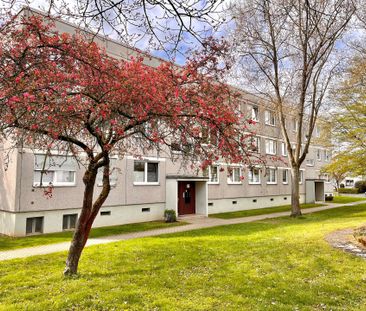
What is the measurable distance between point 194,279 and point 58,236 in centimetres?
863

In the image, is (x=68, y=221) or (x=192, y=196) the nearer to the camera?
(x=68, y=221)

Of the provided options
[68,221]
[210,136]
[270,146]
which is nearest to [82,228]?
[210,136]

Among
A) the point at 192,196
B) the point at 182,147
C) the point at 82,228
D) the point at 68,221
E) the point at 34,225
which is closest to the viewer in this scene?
the point at 182,147

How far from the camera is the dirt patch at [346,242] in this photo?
9.71 metres

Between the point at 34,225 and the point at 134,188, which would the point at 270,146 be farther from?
the point at 34,225

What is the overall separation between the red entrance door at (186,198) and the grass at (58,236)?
4356mm

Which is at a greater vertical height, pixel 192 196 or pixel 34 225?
pixel 192 196

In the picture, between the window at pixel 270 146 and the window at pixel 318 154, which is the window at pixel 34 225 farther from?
the window at pixel 318 154

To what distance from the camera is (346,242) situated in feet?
36.5

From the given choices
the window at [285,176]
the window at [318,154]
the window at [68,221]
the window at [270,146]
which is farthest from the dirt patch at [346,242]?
the window at [318,154]

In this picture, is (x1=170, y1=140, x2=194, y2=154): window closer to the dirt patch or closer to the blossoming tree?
the blossoming tree

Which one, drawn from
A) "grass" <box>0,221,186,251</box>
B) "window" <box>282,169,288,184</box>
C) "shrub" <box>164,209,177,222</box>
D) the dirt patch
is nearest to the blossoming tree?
"grass" <box>0,221,186,251</box>

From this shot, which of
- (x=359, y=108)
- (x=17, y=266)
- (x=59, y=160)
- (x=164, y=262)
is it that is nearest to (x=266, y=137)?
(x=359, y=108)

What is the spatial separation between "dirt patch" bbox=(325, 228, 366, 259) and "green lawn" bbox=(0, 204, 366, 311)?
0.45 metres
